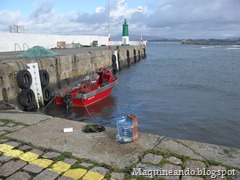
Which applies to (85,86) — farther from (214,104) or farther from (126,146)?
(126,146)

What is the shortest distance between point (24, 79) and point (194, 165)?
893 centimetres

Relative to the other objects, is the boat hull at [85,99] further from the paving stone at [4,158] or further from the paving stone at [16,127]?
the paving stone at [4,158]

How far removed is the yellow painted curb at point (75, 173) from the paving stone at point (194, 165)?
158cm

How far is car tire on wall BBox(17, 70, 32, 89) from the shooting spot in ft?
35.2

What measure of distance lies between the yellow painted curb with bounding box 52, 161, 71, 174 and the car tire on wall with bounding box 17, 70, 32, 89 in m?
7.60

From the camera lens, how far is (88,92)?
40.0 ft

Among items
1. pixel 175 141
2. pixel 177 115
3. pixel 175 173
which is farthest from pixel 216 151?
pixel 177 115

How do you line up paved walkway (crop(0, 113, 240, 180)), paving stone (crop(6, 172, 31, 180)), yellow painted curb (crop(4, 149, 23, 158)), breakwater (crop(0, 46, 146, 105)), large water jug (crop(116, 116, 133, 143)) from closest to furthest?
1. paving stone (crop(6, 172, 31, 180))
2. paved walkway (crop(0, 113, 240, 180))
3. yellow painted curb (crop(4, 149, 23, 158))
4. large water jug (crop(116, 116, 133, 143))
5. breakwater (crop(0, 46, 146, 105))

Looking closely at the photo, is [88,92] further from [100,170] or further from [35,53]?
[100,170]

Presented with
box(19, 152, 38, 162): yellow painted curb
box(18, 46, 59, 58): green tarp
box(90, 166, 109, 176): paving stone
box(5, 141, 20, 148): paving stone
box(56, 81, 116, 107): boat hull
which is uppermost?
box(18, 46, 59, 58): green tarp

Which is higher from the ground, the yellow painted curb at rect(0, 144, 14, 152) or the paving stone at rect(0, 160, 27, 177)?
the yellow painted curb at rect(0, 144, 14, 152)

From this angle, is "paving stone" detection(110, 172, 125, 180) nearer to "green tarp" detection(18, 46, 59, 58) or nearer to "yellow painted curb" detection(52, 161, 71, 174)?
"yellow painted curb" detection(52, 161, 71, 174)

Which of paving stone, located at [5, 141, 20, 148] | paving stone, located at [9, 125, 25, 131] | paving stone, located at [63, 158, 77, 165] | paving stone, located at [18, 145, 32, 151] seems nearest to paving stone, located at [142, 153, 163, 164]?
paving stone, located at [63, 158, 77, 165]

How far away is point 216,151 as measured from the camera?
449 cm
